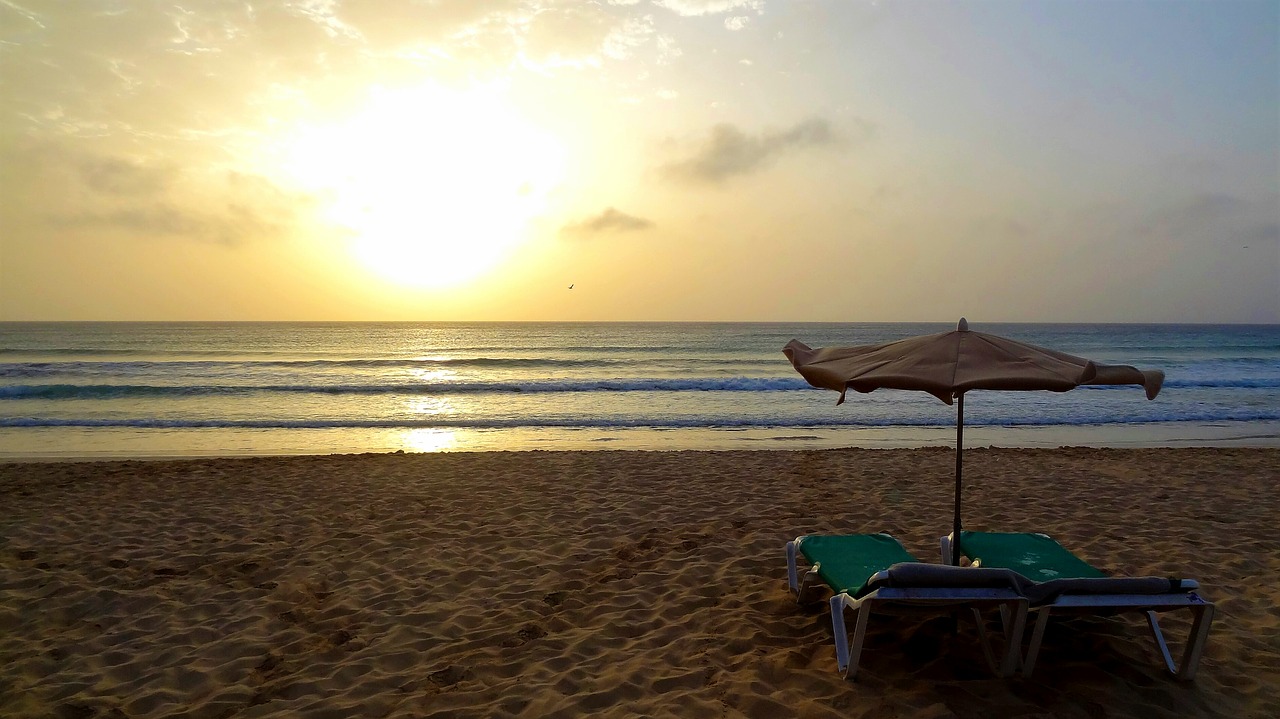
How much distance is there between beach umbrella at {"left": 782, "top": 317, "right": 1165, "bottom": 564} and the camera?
11.0ft

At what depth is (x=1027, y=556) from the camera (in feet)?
15.1

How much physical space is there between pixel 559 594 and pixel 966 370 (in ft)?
10.6

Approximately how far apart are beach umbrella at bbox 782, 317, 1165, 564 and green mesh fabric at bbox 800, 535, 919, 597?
1.19 metres

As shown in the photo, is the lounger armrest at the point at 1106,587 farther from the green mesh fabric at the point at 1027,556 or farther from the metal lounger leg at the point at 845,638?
the metal lounger leg at the point at 845,638

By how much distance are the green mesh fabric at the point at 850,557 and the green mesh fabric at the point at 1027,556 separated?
493 millimetres

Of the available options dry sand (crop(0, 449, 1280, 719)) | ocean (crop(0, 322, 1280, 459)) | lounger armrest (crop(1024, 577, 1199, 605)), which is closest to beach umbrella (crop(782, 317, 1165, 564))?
lounger armrest (crop(1024, 577, 1199, 605))

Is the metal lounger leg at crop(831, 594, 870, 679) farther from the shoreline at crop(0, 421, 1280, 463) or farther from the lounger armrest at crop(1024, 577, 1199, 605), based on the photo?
the shoreline at crop(0, 421, 1280, 463)

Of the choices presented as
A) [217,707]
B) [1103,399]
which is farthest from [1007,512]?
[1103,399]

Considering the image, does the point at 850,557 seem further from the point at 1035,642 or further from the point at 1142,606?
the point at 1142,606

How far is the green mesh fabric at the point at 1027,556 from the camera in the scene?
4.29 metres

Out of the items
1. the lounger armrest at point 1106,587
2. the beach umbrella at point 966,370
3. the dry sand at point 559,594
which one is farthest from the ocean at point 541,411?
the lounger armrest at point 1106,587

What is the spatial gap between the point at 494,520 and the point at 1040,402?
57.3 ft

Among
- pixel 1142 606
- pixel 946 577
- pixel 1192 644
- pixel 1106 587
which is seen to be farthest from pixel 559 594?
pixel 1192 644

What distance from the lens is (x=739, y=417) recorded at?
17.1 metres
